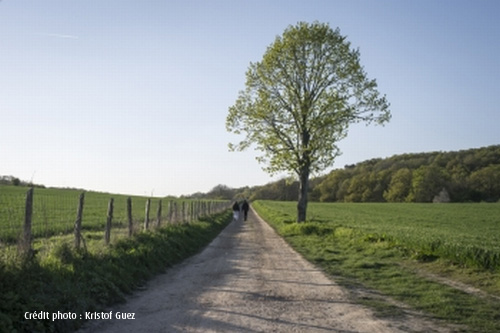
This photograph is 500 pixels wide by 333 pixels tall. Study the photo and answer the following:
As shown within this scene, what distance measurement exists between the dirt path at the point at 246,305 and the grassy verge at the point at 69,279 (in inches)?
17.4

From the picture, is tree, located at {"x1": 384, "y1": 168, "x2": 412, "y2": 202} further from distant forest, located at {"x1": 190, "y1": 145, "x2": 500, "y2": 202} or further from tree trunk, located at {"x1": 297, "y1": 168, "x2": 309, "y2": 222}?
tree trunk, located at {"x1": 297, "y1": 168, "x2": 309, "y2": 222}

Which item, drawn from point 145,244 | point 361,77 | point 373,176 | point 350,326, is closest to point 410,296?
point 350,326

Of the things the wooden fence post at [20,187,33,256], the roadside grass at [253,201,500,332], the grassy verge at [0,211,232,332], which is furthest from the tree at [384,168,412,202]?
the wooden fence post at [20,187,33,256]

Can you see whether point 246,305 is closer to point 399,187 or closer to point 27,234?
point 27,234

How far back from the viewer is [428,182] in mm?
94500

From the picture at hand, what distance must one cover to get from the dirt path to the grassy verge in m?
0.44

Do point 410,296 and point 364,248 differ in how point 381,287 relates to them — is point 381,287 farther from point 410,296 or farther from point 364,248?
point 364,248

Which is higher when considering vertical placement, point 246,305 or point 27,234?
point 27,234

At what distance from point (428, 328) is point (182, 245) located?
1234 centimetres

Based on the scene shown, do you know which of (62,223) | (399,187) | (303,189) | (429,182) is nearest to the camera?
(62,223)

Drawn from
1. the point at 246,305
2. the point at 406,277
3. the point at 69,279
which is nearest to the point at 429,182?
the point at 406,277

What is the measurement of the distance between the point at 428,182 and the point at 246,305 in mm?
94815

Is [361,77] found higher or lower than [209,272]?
higher

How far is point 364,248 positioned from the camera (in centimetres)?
1817
